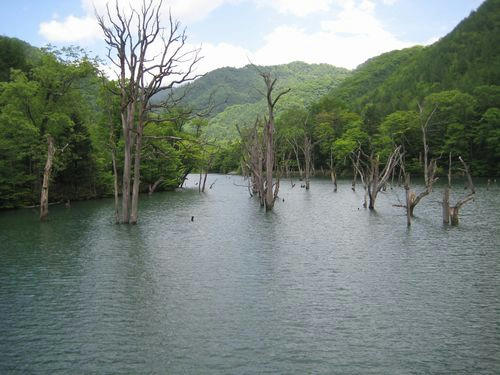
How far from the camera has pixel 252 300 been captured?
14.0 meters

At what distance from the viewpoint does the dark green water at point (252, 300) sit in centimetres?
998

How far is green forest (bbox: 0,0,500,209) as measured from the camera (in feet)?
125

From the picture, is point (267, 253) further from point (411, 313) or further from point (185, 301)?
point (411, 313)

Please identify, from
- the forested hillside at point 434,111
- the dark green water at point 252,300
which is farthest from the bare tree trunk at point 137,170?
the forested hillside at point 434,111

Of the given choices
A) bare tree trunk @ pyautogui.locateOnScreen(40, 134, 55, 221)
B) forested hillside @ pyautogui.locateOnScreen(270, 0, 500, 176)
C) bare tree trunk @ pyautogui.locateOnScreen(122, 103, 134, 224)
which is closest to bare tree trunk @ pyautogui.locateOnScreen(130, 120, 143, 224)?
bare tree trunk @ pyautogui.locateOnScreen(122, 103, 134, 224)

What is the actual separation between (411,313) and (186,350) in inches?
247

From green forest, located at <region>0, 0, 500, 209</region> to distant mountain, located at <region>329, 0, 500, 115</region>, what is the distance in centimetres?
37

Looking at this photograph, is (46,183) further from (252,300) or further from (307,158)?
(307,158)

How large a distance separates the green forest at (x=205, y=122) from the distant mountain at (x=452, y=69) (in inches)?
14.5

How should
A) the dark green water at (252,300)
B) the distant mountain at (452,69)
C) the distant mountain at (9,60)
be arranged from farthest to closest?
1. the distant mountain at (452,69)
2. the distant mountain at (9,60)
3. the dark green water at (252,300)

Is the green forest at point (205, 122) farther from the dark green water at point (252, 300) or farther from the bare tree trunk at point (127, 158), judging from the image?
the dark green water at point (252, 300)

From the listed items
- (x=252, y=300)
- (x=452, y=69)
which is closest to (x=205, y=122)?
(x=252, y=300)

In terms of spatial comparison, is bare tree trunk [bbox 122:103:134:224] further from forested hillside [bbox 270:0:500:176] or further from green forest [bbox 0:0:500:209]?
forested hillside [bbox 270:0:500:176]

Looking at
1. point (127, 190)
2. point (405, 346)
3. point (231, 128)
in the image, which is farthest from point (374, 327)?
point (231, 128)
